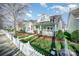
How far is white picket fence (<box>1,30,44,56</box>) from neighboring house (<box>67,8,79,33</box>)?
0.30m

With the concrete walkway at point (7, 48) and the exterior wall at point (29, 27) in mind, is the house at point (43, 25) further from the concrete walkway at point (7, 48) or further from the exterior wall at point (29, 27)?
the concrete walkway at point (7, 48)

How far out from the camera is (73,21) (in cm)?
114

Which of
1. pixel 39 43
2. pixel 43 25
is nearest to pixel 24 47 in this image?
pixel 39 43

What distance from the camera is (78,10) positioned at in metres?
1.13

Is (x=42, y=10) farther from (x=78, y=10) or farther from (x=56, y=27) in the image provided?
(x=78, y=10)

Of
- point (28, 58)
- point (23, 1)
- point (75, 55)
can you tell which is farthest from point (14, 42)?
point (75, 55)

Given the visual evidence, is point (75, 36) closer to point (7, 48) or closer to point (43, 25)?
point (43, 25)

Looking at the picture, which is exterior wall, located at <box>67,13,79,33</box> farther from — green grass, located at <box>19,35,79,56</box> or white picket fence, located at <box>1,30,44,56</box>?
white picket fence, located at <box>1,30,44,56</box>

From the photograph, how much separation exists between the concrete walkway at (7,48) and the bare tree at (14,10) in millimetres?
156

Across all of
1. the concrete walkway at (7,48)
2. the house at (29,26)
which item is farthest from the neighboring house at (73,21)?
the concrete walkway at (7,48)

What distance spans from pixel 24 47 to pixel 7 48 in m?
0.13

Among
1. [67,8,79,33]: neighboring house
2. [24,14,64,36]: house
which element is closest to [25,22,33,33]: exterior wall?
[24,14,64,36]: house

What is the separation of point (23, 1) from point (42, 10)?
0.52ft

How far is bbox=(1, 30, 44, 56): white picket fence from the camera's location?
113 cm
